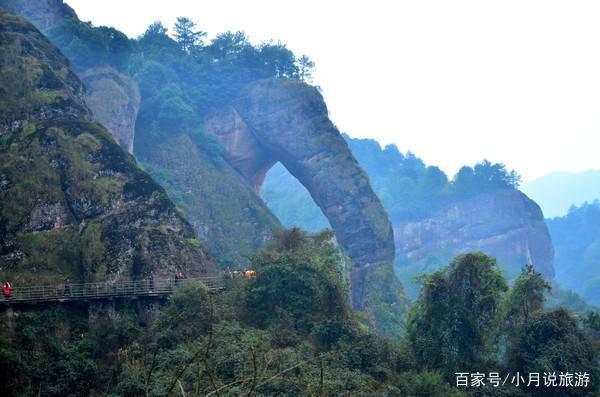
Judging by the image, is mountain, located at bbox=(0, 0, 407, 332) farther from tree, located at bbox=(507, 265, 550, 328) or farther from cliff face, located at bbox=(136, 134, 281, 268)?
tree, located at bbox=(507, 265, 550, 328)

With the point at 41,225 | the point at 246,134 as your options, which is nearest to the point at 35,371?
the point at 41,225

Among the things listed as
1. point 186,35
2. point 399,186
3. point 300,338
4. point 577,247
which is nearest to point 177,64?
point 186,35

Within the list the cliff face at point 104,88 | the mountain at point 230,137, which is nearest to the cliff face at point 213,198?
the mountain at point 230,137

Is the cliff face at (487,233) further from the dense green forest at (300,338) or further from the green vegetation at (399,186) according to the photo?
the dense green forest at (300,338)

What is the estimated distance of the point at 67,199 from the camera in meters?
33.4

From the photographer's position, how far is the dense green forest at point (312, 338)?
23062mm

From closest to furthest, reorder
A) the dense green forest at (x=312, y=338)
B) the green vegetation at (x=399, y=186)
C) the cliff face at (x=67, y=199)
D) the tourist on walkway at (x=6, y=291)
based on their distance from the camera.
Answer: the dense green forest at (x=312, y=338), the tourist on walkway at (x=6, y=291), the cliff face at (x=67, y=199), the green vegetation at (x=399, y=186)

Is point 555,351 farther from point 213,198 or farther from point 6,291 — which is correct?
point 213,198

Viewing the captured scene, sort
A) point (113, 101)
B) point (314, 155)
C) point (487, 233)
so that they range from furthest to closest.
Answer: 1. point (487, 233)
2. point (314, 155)
3. point (113, 101)

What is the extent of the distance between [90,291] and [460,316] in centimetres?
1699

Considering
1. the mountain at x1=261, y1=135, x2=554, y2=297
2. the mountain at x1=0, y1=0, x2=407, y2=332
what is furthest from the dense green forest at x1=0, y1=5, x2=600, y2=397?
the mountain at x1=261, y1=135, x2=554, y2=297

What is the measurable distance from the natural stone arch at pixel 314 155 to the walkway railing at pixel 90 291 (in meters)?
25.8

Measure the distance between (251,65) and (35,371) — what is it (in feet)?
143

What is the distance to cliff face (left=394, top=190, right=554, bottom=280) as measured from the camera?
275ft
